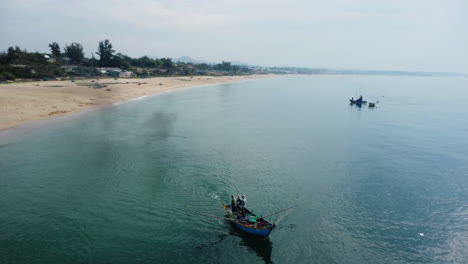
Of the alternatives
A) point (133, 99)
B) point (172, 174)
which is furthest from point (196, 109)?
point (172, 174)

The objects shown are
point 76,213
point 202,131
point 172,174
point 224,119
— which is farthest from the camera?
point 224,119

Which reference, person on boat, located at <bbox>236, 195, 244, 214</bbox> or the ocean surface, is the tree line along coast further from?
person on boat, located at <bbox>236, 195, 244, 214</bbox>

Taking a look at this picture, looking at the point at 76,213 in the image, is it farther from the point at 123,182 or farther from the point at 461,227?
the point at 461,227

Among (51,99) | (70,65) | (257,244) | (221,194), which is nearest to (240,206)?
(257,244)

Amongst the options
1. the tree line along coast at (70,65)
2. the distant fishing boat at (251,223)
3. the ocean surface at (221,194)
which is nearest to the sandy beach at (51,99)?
the ocean surface at (221,194)

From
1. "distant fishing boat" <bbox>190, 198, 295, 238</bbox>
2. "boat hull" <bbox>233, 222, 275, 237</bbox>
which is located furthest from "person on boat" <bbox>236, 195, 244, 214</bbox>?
"boat hull" <bbox>233, 222, 275, 237</bbox>
